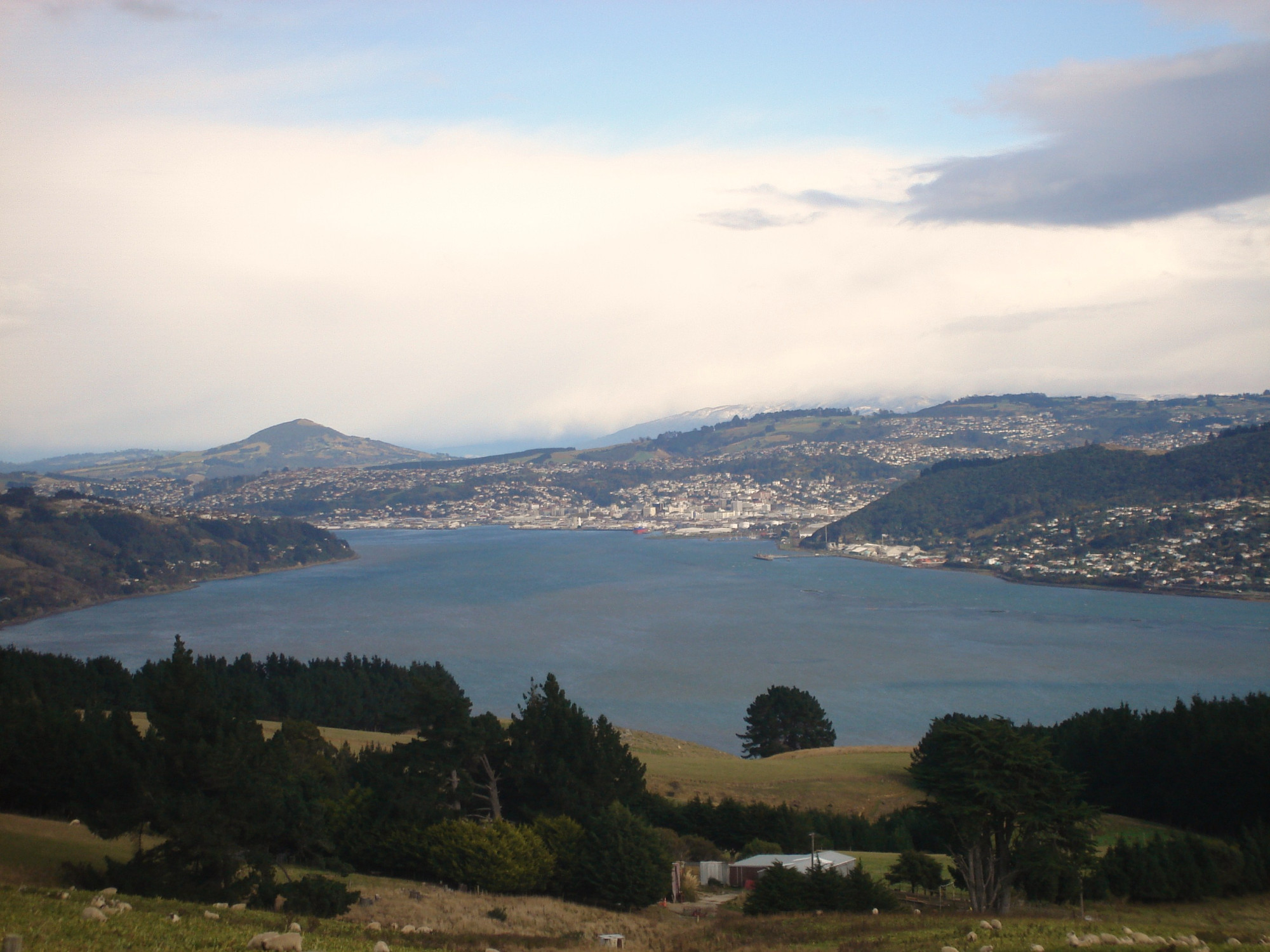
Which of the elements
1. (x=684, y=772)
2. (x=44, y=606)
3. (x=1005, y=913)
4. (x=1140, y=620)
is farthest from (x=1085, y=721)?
(x=44, y=606)

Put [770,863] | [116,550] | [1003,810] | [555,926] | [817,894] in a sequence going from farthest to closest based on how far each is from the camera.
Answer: [116,550]
[770,863]
[817,894]
[1003,810]
[555,926]

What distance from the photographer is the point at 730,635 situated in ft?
140

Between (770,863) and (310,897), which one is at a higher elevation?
(310,897)

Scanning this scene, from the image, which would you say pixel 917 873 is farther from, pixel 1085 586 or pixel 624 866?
pixel 1085 586

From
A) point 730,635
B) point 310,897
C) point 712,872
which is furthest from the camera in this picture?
point 730,635

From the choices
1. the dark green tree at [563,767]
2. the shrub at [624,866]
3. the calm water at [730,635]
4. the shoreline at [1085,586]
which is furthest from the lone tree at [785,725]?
the shoreline at [1085,586]

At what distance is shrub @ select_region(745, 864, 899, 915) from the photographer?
8727mm

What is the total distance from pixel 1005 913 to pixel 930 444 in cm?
13940

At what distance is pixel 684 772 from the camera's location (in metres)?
18.3

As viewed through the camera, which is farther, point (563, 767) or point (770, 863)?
point (563, 767)

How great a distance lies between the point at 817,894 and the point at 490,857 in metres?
3.49

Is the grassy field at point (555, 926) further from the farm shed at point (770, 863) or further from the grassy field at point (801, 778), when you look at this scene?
the grassy field at point (801, 778)

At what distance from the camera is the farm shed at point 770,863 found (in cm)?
1059

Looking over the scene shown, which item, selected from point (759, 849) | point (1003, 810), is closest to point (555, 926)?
point (1003, 810)
